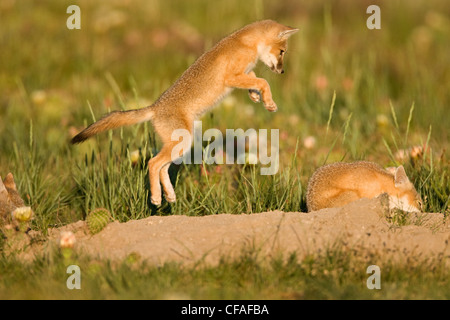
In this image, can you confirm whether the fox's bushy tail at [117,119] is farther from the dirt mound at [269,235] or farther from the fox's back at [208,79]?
the dirt mound at [269,235]

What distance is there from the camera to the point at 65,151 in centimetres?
757

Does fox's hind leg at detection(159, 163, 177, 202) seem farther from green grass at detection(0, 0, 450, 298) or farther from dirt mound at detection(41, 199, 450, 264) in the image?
dirt mound at detection(41, 199, 450, 264)

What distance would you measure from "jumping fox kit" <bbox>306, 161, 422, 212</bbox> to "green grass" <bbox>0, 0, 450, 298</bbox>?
481 millimetres

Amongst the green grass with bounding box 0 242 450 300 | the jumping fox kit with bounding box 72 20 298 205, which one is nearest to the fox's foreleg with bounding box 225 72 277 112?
the jumping fox kit with bounding box 72 20 298 205

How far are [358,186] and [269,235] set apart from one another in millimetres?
940

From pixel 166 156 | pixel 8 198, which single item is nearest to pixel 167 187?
pixel 166 156

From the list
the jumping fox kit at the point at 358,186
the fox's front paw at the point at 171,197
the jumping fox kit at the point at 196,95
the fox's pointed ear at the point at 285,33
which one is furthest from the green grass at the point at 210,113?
the fox's pointed ear at the point at 285,33

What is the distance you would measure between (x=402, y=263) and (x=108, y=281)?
6.27 ft

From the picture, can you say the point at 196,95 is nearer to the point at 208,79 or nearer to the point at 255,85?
the point at 208,79

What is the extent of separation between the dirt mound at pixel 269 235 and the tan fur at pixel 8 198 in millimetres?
483

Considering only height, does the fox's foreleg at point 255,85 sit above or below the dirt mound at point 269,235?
above

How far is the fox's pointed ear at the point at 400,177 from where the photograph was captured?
5223mm

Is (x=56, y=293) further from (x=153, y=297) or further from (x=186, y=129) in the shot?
(x=186, y=129)
